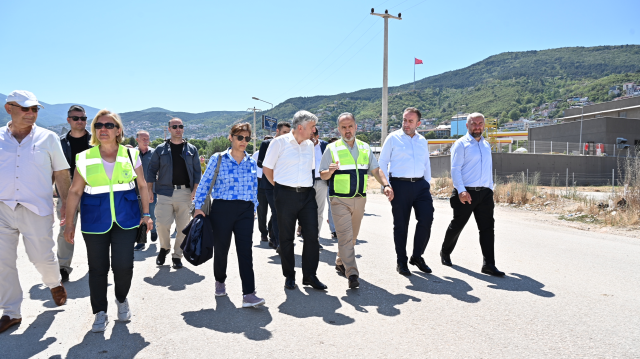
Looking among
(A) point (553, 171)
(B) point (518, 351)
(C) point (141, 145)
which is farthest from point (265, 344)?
(A) point (553, 171)

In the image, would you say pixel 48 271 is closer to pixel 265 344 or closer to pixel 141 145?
pixel 265 344

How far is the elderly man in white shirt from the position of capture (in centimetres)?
511

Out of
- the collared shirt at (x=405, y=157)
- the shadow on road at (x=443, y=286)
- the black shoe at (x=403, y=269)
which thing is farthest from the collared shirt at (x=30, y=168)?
the black shoe at (x=403, y=269)

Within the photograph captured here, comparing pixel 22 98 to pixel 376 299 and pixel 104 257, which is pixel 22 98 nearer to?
pixel 104 257

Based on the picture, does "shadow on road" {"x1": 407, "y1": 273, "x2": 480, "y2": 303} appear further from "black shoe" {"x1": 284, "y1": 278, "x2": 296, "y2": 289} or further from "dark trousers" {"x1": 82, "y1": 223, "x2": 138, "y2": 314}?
"dark trousers" {"x1": 82, "y1": 223, "x2": 138, "y2": 314}

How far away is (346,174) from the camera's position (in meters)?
5.50

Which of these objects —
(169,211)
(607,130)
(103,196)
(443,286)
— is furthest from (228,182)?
(607,130)

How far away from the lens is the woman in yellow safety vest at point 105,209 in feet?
12.6

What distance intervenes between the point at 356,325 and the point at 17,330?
9.93 feet

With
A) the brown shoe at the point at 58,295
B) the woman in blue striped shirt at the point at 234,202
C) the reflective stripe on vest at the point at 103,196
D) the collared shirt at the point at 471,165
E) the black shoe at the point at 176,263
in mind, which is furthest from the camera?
the black shoe at the point at 176,263

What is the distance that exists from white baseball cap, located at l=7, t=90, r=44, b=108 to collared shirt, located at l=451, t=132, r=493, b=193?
488cm

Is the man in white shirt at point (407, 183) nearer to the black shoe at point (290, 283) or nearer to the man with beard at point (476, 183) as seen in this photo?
the man with beard at point (476, 183)

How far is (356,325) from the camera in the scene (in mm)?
A: 3982

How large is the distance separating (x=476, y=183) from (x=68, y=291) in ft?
17.4
